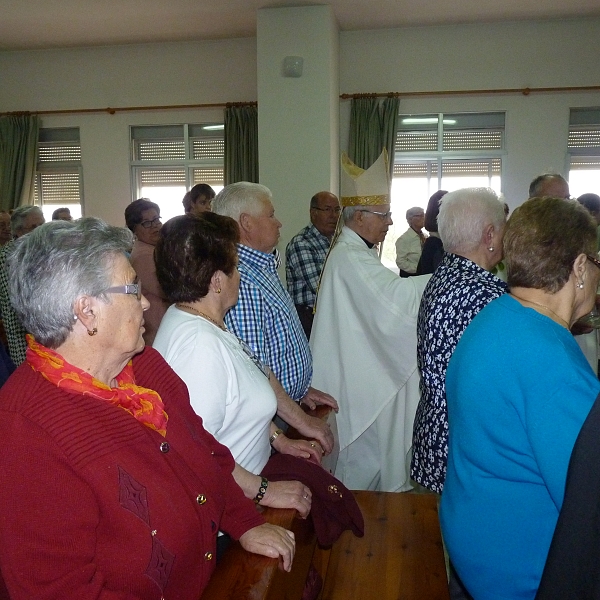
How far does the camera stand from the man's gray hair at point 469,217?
194 cm

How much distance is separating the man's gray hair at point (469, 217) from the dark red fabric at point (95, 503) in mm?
1115

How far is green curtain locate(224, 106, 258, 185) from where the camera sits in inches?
283

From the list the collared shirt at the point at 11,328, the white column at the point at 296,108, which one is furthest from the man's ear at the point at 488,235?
the white column at the point at 296,108

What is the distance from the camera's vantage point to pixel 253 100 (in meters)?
7.28

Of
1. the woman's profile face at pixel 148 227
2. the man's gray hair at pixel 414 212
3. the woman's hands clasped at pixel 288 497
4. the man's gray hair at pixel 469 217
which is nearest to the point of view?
the woman's hands clasped at pixel 288 497

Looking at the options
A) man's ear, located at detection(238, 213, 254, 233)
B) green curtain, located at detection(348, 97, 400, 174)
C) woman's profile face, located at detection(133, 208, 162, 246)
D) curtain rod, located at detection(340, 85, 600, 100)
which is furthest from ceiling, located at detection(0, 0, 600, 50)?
man's ear, located at detection(238, 213, 254, 233)

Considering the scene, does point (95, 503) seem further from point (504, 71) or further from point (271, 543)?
point (504, 71)

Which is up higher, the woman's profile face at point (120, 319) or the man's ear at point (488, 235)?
the man's ear at point (488, 235)

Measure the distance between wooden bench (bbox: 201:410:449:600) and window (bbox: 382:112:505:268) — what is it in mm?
5482

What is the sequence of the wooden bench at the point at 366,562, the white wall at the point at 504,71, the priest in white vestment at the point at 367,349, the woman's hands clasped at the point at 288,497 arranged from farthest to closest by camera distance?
the white wall at the point at 504,71, the priest in white vestment at the point at 367,349, the woman's hands clasped at the point at 288,497, the wooden bench at the point at 366,562

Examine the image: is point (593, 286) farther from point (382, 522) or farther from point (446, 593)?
point (382, 522)

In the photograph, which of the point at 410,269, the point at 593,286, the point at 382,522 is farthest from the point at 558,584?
the point at 410,269

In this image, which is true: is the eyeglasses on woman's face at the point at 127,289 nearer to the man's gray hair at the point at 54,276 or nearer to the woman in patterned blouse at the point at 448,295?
the man's gray hair at the point at 54,276

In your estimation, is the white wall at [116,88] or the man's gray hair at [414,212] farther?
the white wall at [116,88]
